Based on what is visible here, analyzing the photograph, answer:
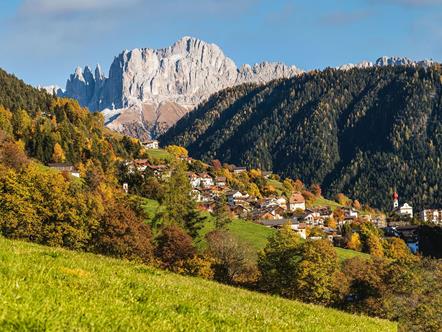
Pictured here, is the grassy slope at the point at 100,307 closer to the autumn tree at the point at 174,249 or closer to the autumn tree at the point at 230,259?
the autumn tree at the point at 230,259

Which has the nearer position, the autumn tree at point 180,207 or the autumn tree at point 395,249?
the autumn tree at point 180,207

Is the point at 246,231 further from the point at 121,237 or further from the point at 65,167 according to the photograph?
the point at 65,167

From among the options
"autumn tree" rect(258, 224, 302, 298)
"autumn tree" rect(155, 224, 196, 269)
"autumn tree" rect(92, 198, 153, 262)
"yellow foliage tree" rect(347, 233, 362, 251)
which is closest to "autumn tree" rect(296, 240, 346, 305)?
"autumn tree" rect(258, 224, 302, 298)

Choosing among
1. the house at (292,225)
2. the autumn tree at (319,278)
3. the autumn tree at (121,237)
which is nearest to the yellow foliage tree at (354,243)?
the house at (292,225)

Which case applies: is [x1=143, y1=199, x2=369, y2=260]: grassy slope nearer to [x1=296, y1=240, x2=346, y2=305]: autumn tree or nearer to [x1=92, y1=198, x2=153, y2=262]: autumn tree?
[x1=92, y1=198, x2=153, y2=262]: autumn tree

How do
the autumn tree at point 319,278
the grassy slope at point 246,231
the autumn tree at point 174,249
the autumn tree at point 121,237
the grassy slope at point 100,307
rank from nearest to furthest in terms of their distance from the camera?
1. the grassy slope at point 100,307
2. the autumn tree at point 319,278
3. the autumn tree at point 121,237
4. the autumn tree at point 174,249
5. the grassy slope at point 246,231

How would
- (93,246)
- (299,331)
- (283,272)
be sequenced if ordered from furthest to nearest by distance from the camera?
(93,246), (283,272), (299,331)

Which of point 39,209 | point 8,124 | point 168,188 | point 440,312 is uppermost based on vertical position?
point 8,124

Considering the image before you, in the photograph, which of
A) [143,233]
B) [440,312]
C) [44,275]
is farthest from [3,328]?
[143,233]

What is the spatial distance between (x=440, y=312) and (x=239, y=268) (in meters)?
56.0

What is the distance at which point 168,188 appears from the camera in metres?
142

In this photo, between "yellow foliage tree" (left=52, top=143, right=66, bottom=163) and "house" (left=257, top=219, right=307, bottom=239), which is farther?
"house" (left=257, top=219, right=307, bottom=239)

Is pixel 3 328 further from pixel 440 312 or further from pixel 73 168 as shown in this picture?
pixel 73 168

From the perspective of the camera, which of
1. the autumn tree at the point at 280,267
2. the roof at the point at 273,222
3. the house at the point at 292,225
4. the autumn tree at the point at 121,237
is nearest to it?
the autumn tree at the point at 280,267
